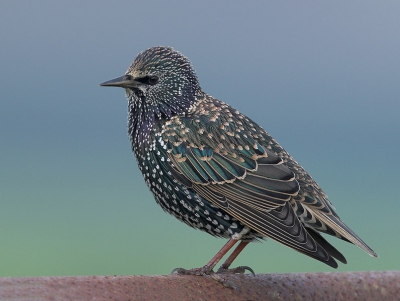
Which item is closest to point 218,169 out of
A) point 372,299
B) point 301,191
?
point 301,191

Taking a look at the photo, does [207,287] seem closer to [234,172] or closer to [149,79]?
[234,172]

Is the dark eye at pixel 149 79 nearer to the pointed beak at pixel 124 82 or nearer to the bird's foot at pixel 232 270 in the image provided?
the pointed beak at pixel 124 82

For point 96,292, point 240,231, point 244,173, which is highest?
point 244,173

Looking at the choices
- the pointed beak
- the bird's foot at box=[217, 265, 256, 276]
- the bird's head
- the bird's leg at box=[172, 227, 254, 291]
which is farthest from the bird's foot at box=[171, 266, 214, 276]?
the pointed beak

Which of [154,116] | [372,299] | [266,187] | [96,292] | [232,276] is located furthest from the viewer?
[154,116]

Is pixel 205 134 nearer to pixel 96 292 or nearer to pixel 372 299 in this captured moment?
pixel 372 299

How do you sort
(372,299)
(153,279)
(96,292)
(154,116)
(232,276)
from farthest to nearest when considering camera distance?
(154,116)
(232,276)
(372,299)
(153,279)
(96,292)

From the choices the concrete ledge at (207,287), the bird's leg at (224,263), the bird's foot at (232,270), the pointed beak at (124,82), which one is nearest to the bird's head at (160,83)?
the pointed beak at (124,82)

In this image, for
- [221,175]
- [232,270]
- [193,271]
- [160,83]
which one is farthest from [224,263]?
[160,83]
